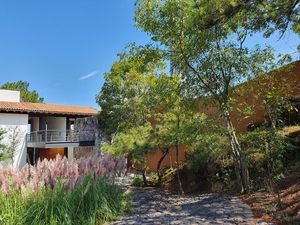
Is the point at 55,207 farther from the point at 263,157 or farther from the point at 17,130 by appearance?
the point at 17,130

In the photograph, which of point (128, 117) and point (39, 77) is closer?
point (128, 117)

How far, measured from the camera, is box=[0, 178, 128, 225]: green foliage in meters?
4.58

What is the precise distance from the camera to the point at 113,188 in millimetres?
6141

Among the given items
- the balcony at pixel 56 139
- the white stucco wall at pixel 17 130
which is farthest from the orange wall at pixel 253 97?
the white stucco wall at pixel 17 130

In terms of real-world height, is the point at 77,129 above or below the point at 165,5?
below

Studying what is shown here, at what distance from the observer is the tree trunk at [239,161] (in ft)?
22.6

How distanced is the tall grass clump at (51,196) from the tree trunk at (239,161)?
3367 mm

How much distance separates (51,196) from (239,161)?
4494 mm

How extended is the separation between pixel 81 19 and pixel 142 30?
463 inches

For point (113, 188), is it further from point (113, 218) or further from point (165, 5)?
point (165, 5)

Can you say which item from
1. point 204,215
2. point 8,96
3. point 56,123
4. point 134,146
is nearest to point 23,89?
point 8,96

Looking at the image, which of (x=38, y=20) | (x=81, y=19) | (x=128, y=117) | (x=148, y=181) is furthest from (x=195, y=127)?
(x=38, y=20)

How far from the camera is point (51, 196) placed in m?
4.76

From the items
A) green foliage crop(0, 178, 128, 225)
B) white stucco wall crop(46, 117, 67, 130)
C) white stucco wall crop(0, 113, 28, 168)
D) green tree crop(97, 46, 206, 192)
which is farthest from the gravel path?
white stucco wall crop(46, 117, 67, 130)
